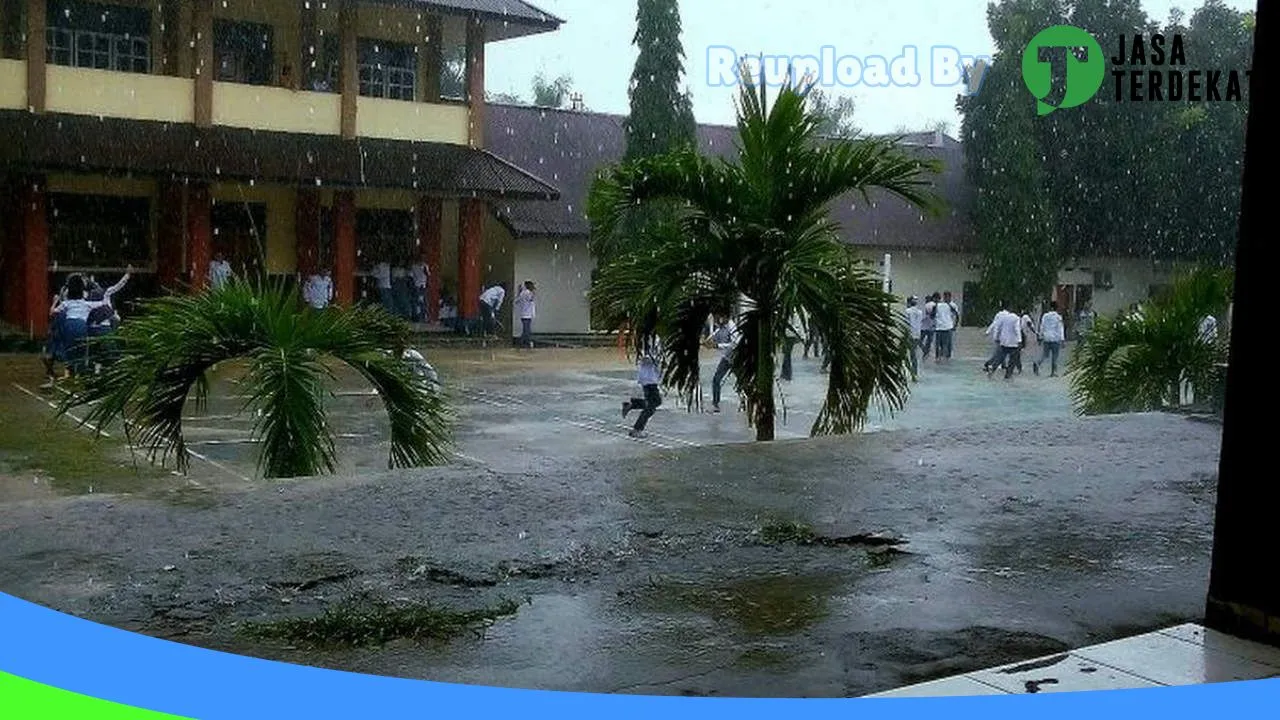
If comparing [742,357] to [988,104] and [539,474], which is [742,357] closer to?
[539,474]

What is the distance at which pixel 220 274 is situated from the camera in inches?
291

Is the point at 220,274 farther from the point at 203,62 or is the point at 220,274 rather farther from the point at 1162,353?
the point at 203,62

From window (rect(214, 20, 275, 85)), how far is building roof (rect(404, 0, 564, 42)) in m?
2.25

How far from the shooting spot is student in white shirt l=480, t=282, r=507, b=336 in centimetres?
2030

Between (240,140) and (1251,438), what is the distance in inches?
648

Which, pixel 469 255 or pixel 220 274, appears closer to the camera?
pixel 220 274

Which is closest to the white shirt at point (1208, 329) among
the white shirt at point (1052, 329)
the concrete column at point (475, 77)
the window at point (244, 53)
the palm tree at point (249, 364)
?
the palm tree at point (249, 364)

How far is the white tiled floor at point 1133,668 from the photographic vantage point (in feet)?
9.25

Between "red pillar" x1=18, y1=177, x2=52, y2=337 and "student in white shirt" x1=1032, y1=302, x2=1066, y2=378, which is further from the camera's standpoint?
"student in white shirt" x1=1032, y1=302, x2=1066, y2=378

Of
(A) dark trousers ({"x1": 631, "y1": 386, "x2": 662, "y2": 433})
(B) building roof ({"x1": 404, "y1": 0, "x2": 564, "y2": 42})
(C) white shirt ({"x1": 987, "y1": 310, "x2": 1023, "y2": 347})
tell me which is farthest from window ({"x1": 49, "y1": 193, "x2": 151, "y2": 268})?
(C) white shirt ({"x1": 987, "y1": 310, "x2": 1023, "y2": 347})

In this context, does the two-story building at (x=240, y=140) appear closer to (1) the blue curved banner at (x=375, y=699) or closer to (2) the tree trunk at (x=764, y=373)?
(2) the tree trunk at (x=764, y=373)

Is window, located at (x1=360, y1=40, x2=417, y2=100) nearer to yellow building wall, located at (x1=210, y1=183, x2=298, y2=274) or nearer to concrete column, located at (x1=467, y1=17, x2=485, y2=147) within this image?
concrete column, located at (x1=467, y1=17, x2=485, y2=147)

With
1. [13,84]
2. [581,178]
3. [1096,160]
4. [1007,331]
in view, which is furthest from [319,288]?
[1096,160]

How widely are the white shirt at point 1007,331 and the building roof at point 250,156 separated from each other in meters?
6.47
